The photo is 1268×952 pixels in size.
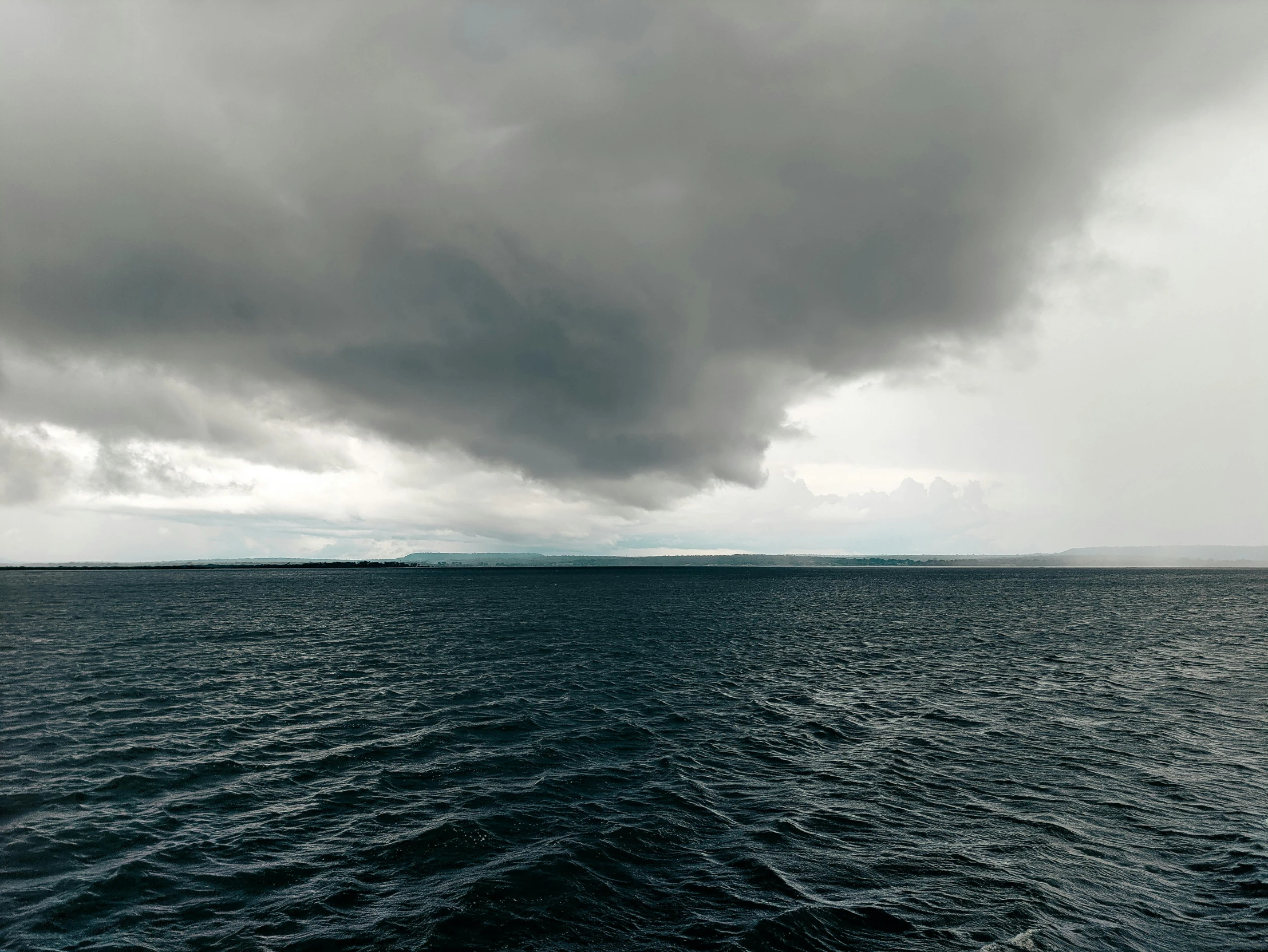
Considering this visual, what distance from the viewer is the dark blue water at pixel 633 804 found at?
56.5 feet

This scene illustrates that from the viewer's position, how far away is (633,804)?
83.1 ft

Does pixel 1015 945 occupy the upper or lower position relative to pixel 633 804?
upper

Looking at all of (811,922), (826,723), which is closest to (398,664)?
(826,723)

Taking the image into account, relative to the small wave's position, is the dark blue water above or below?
below

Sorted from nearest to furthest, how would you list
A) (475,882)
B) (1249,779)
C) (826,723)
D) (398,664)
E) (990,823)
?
(475,882) → (990,823) → (1249,779) → (826,723) → (398,664)

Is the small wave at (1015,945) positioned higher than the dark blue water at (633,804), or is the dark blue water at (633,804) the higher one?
the small wave at (1015,945)

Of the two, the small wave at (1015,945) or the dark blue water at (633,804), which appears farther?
the dark blue water at (633,804)

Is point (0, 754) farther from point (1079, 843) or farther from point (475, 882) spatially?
point (1079, 843)

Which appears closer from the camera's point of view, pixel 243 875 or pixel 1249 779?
pixel 243 875

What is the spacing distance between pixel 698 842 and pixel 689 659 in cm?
4204

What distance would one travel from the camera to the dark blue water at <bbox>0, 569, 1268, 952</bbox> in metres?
17.2

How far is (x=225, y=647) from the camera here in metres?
70.7

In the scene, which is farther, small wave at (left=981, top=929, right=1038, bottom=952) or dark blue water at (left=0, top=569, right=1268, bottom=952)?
dark blue water at (left=0, top=569, right=1268, bottom=952)

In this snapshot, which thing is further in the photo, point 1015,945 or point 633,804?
point 633,804
